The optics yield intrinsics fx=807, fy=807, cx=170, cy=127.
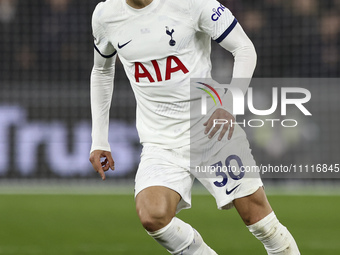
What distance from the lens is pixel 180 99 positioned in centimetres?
460

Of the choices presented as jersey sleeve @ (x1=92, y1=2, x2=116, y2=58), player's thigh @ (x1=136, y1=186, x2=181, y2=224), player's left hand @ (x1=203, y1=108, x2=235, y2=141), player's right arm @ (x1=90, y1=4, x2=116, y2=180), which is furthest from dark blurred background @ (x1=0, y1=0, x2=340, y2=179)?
player's left hand @ (x1=203, y1=108, x2=235, y2=141)

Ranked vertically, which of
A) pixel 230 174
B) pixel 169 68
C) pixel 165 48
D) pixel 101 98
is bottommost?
pixel 230 174

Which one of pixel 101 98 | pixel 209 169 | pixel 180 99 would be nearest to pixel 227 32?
pixel 180 99

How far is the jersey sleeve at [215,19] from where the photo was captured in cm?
445

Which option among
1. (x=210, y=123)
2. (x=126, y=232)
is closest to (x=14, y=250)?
(x=126, y=232)

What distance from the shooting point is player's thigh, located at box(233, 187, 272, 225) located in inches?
178

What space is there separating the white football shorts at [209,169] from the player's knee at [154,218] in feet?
0.69

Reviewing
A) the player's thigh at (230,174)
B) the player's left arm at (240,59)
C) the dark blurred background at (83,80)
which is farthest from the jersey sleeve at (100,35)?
the dark blurred background at (83,80)

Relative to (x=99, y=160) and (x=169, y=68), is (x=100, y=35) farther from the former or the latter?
(x=99, y=160)

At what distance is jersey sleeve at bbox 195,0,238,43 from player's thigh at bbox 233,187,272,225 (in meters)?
0.90

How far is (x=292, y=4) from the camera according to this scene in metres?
12.2

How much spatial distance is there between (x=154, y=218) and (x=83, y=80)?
7.77 m

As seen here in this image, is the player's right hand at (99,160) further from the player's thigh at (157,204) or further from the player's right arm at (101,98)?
the player's thigh at (157,204)

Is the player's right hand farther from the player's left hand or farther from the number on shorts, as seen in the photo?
the player's left hand
